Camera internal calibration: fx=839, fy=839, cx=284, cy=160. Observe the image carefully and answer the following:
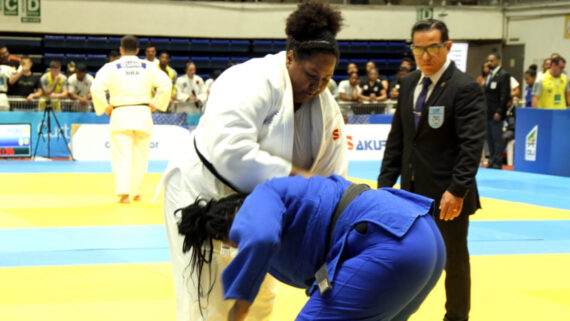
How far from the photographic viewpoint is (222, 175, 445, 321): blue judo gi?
2.84 metres

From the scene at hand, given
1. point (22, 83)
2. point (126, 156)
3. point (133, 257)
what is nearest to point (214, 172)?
point (133, 257)

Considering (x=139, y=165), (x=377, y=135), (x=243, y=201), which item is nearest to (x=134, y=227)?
(x=139, y=165)

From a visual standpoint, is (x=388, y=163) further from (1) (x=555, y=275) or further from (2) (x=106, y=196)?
(2) (x=106, y=196)

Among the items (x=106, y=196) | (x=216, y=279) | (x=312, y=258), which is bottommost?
(x=106, y=196)

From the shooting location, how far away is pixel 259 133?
11.8 feet

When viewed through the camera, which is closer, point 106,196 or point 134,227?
point 134,227

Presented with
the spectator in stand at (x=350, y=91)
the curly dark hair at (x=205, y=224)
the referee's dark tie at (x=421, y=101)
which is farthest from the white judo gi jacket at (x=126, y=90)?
the spectator in stand at (x=350, y=91)

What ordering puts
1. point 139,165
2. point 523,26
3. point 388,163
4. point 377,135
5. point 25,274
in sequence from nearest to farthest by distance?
point 388,163 → point 25,274 → point 139,165 → point 377,135 → point 523,26

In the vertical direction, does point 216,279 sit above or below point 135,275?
above

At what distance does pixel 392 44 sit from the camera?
28281 millimetres

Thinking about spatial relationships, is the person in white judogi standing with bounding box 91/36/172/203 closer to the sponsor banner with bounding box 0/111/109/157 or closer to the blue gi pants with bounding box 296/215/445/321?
the sponsor banner with bounding box 0/111/109/157

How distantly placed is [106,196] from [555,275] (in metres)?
7.16

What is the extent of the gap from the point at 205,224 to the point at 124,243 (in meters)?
5.62

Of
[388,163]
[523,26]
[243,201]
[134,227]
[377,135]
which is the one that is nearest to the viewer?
[243,201]
